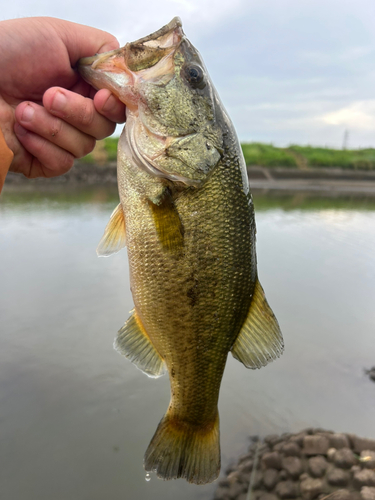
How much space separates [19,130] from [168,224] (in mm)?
1027

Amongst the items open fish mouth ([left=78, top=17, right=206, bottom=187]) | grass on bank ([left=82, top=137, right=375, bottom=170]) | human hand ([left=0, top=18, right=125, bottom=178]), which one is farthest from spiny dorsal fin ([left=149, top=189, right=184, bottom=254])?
grass on bank ([left=82, top=137, right=375, bottom=170])

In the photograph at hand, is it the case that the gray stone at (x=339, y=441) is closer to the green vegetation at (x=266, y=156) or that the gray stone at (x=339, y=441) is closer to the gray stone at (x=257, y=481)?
the gray stone at (x=257, y=481)

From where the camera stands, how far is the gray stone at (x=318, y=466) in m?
2.76

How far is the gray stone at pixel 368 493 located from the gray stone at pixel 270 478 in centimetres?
63

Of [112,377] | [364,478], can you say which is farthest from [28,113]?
[364,478]

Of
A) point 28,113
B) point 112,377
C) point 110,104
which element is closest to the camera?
point 110,104

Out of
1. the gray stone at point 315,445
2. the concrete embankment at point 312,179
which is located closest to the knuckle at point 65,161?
the gray stone at point 315,445

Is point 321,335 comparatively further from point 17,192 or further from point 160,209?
point 17,192

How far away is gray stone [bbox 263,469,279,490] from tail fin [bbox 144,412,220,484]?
5.21ft

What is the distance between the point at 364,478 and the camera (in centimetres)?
262

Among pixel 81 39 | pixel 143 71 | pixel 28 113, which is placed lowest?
pixel 28 113

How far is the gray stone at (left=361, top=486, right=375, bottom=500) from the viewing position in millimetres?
2473

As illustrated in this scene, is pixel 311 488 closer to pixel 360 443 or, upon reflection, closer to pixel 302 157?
pixel 360 443

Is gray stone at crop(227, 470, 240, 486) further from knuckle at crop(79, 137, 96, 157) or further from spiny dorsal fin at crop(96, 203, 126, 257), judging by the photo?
knuckle at crop(79, 137, 96, 157)
